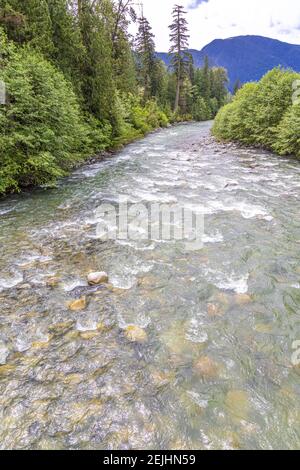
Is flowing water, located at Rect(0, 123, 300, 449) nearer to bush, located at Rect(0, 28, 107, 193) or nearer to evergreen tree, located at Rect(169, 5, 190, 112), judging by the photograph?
bush, located at Rect(0, 28, 107, 193)

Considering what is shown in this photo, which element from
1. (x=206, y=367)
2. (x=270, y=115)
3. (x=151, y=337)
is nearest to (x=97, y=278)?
(x=151, y=337)

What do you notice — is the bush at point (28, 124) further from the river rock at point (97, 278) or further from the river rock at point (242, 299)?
the river rock at point (242, 299)

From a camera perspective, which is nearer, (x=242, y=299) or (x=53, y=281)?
(x=242, y=299)

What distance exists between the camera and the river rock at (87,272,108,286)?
4160mm

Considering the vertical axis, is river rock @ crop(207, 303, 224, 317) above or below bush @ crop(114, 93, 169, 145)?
below

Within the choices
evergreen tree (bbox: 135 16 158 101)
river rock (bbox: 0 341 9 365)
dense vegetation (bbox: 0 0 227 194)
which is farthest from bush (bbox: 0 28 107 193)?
evergreen tree (bbox: 135 16 158 101)

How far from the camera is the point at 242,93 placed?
59.4ft

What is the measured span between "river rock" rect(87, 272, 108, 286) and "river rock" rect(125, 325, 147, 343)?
1005 millimetres

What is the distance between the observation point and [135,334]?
3281 mm

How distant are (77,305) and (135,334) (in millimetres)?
874

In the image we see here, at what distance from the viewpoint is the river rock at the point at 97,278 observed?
164 inches

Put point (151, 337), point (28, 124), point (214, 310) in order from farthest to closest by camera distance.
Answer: point (28, 124) → point (214, 310) → point (151, 337)

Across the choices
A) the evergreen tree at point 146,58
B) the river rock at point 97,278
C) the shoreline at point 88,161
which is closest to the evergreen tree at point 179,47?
the evergreen tree at point 146,58

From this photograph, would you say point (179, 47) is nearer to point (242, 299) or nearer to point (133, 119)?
point (133, 119)
